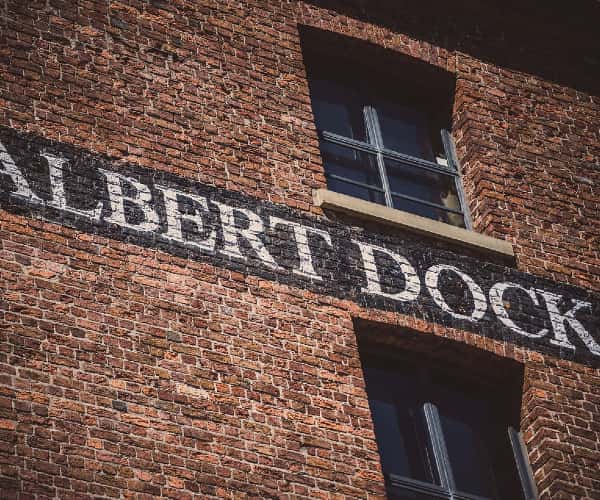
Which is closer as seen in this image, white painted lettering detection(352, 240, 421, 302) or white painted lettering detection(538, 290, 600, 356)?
white painted lettering detection(352, 240, 421, 302)

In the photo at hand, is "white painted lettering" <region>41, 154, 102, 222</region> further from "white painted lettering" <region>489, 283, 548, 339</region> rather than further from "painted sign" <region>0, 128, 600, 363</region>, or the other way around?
"white painted lettering" <region>489, 283, 548, 339</region>

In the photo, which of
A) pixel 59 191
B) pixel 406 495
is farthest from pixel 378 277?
pixel 59 191

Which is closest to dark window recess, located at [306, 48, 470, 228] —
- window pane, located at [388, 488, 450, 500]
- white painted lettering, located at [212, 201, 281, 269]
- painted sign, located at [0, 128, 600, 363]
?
painted sign, located at [0, 128, 600, 363]

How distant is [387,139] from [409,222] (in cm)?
168

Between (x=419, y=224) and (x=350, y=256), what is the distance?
0.95m

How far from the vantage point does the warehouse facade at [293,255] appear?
10227mm

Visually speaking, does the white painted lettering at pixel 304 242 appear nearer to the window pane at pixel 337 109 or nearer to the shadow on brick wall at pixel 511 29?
the window pane at pixel 337 109

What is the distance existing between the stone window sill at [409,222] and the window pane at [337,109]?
1443 mm

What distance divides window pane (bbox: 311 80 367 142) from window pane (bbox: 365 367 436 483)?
2994mm

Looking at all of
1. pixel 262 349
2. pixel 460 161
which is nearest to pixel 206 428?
pixel 262 349

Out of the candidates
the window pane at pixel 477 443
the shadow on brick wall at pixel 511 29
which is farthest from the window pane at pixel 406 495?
the shadow on brick wall at pixel 511 29

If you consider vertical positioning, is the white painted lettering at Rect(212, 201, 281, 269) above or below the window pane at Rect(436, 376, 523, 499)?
above

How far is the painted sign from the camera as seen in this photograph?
11234mm

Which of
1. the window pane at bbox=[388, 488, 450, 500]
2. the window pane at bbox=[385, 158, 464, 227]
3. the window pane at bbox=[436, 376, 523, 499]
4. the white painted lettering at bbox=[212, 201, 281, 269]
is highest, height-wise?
the window pane at bbox=[385, 158, 464, 227]
